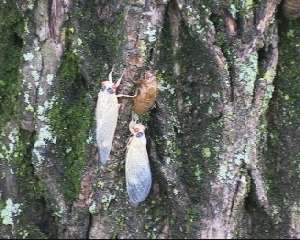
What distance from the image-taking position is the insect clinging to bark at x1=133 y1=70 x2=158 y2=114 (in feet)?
6.15

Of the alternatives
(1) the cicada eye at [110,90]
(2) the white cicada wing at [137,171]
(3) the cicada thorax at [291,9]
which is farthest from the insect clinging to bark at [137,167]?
(3) the cicada thorax at [291,9]

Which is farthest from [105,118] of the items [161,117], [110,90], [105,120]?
[161,117]

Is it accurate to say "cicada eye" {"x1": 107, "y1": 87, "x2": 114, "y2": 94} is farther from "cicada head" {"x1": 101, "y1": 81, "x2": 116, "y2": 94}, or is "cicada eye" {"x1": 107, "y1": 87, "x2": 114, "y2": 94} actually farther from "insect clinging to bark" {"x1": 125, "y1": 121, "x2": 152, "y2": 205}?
"insect clinging to bark" {"x1": 125, "y1": 121, "x2": 152, "y2": 205}

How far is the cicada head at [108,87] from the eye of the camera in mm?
1885

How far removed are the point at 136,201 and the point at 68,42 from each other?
844mm

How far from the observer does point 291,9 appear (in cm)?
198

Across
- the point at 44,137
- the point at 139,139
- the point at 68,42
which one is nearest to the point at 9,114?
the point at 44,137

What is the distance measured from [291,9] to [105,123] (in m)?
1.04

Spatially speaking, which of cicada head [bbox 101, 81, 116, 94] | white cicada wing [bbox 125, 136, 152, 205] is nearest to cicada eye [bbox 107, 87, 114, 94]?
cicada head [bbox 101, 81, 116, 94]

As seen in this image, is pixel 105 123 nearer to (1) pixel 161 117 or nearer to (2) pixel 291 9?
(1) pixel 161 117

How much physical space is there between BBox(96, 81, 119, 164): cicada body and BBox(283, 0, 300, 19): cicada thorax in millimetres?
920

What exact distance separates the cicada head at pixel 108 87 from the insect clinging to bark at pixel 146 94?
0.38ft

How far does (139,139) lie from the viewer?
1.95 meters

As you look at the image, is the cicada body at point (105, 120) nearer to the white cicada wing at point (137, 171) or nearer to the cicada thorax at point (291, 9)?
the white cicada wing at point (137, 171)
